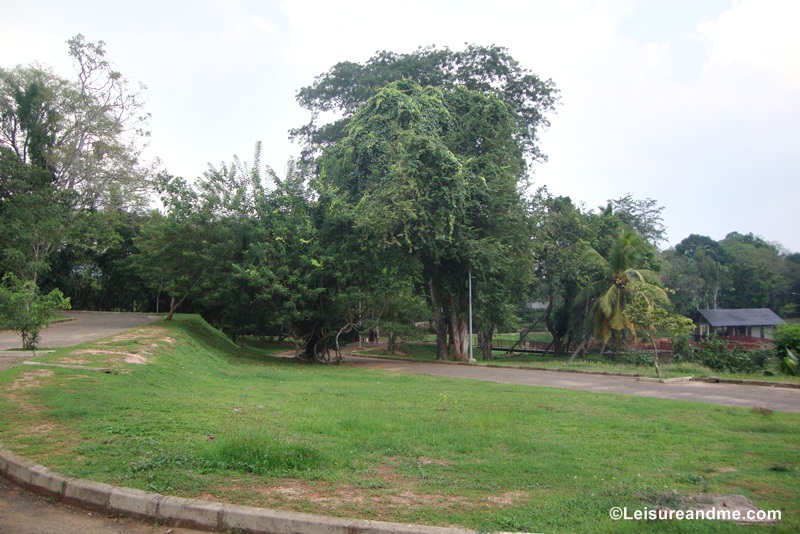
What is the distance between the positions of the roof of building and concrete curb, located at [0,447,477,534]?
1874 inches

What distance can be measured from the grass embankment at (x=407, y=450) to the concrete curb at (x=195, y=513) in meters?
0.15

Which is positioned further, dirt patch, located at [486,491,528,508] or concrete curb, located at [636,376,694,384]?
concrete curb, located at [636,376,694,384]

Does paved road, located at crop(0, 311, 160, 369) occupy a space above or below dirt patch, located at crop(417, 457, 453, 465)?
above

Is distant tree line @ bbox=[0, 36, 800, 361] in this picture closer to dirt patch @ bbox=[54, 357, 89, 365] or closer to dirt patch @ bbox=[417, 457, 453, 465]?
dirt patch @ bbox=[54, 357, 89, 365]

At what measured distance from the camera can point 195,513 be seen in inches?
172

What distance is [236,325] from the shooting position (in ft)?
74.9

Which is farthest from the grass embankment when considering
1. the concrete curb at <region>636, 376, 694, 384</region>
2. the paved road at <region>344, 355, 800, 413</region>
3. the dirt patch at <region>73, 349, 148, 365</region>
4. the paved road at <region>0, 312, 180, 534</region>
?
the concrete curb at <region>636, 376, 694, 384</region>

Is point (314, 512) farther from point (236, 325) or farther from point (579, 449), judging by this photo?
point (236, 325)

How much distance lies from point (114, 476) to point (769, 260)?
6771 cm

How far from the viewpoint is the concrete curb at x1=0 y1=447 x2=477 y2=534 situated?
4148mm

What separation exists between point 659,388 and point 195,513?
13.6 metres

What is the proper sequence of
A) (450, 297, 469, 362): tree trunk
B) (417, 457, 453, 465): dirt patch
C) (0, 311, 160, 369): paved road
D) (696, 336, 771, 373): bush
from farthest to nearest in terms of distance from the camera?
(450, 297, 469, 362): tree trunk, (696, 336, 771, 373): bush, (0, 311, 160, 369): paved road, (417, 457, 453, 465): dirt patch

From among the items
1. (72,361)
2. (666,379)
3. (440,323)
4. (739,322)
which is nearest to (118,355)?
(72,361)

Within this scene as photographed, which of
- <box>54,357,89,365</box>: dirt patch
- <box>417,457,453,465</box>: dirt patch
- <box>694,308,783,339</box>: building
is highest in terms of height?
<box>694,308,783,339</box>: building
